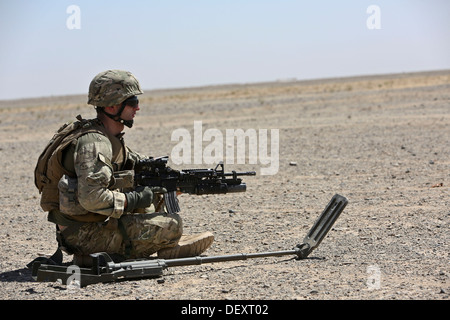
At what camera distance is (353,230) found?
6992 mm

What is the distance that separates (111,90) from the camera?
5422 mm

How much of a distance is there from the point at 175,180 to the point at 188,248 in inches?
24.9

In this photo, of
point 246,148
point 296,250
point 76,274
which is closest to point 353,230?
point 296,250

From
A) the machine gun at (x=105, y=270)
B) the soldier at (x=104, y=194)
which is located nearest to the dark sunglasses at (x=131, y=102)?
the soldier at (x=104, y=194)

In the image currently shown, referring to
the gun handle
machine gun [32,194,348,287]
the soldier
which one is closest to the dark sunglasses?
the soldier

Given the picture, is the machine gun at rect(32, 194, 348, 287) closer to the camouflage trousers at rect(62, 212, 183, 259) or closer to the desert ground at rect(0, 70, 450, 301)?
the desert ground at rect(0, 70, 450, 301)

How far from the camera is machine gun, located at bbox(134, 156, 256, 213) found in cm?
567

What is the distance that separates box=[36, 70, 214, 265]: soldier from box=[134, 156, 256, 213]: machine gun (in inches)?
4.3

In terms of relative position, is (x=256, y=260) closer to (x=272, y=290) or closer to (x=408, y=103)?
(x=272, y=290)

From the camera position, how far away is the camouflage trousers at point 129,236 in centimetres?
546

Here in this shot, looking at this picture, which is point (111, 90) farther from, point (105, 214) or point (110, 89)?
point (105, 214)

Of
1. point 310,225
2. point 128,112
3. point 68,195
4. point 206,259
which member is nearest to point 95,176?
point 68,195

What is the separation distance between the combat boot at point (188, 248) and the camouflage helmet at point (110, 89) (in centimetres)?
140
